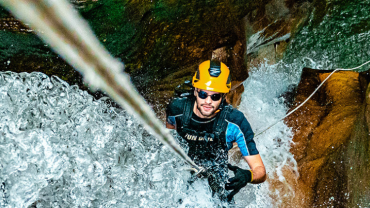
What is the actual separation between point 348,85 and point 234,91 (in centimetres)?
246

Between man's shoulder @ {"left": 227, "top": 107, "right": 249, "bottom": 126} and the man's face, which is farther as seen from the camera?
man's shoulder @ {"left": 227, "top": 107, "right": 249, "bottom": 126}

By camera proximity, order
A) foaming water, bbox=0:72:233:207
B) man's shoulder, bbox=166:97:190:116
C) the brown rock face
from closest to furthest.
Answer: foaming water, bbox=0:72:233:207
man's shoulder, bbox=166:97:190:116
the brown rock face

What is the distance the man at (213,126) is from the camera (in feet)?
12.3

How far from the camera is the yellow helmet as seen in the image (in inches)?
149

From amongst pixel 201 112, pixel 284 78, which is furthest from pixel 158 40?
pixel 284 78

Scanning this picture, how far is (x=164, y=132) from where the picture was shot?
4.41 metres

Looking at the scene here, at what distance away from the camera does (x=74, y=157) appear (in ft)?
11.4

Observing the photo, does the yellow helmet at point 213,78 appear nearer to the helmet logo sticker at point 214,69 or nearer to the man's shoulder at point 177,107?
the helmet logo sticker at point 214,69

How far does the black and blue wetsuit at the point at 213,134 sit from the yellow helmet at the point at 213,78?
0.28 metres

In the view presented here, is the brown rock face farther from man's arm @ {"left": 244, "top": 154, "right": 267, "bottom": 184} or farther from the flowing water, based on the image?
man's arm @ {"left": 244, "top": 154, "right": 267, "bottom": 184}

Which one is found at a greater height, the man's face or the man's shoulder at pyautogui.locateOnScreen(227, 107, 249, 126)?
the man's face

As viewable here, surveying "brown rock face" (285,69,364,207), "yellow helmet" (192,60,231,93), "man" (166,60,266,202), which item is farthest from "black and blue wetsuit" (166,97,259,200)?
"brown rock face" (285,69,364,207)

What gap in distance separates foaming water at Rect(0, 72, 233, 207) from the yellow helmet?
1347mm

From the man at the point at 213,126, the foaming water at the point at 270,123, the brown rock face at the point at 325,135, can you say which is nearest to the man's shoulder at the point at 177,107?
the man at the point at 213,126
